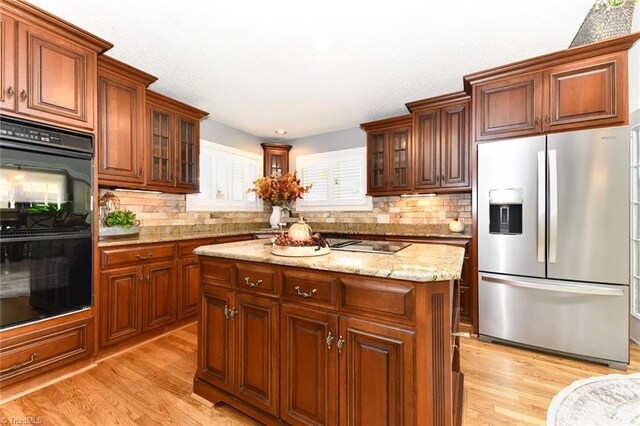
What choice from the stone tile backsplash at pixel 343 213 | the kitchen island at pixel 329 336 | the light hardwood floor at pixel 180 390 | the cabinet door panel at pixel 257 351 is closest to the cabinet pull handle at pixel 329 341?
the kitchen island at pixel 329 336

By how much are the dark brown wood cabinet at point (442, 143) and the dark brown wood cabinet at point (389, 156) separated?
14 cm

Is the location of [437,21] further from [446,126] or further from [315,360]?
[315,360]

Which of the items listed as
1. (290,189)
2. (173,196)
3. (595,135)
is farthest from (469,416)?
(173,196)

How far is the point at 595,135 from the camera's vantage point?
7.55ft

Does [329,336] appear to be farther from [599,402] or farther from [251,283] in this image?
[599,402]

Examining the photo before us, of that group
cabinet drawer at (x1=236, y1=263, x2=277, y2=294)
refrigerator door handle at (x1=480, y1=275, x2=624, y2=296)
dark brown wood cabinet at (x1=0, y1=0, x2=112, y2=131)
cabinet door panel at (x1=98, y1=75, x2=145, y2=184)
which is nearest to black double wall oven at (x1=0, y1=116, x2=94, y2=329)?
dark brown wood cabinet at (x1=0, y1=0, x2=112, y2=131)

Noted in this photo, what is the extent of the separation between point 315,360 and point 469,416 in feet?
3.76

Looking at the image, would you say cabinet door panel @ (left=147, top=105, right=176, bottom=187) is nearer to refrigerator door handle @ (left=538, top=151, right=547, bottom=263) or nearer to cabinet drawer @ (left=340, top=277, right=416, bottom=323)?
cabinet drawer @ (left=340, top=277, right=416, bottom=323)

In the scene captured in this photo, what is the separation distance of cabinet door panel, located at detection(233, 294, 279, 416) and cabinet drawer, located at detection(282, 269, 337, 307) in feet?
0.49

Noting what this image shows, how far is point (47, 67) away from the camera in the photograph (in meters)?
2.04

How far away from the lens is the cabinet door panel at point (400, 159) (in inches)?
151

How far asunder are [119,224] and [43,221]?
893mm

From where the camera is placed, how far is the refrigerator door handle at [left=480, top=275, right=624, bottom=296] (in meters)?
2.26

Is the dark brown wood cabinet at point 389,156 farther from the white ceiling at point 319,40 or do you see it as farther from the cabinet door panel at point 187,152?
the cabinet door panel at point 187,152
